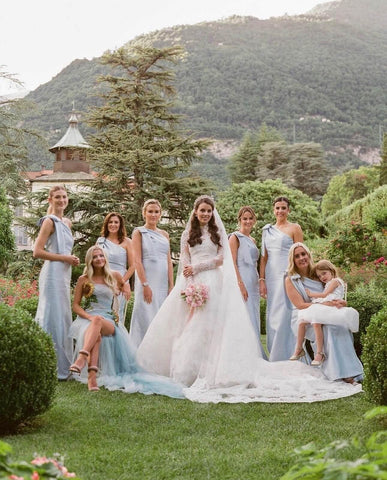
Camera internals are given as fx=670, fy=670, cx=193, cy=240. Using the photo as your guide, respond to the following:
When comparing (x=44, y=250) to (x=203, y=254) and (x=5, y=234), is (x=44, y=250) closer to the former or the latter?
(x=203, y=254)

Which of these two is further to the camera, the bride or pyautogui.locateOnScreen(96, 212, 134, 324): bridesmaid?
pyautogui.locateOnScreen(96, 212, 134, 324): bridesmaid

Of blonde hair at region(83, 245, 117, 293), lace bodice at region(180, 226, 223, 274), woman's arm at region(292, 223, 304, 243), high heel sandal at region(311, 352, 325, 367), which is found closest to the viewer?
high heel sandal at region(311, 352, 325, 367)

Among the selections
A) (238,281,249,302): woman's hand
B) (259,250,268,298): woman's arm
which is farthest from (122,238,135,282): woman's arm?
(259,250,268,298): woman's arm

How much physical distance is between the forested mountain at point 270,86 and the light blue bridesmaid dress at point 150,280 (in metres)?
73.9

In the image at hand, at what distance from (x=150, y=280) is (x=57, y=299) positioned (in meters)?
1.58

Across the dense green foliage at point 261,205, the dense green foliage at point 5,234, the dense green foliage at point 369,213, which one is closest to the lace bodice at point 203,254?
the dense green foliage at point 369,213

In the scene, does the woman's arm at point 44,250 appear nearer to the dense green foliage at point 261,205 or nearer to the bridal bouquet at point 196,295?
the bridal bouquet at point 196,295

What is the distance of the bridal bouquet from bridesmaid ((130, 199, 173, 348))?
50.7 inches

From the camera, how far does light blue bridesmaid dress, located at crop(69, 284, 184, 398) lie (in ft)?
23.9

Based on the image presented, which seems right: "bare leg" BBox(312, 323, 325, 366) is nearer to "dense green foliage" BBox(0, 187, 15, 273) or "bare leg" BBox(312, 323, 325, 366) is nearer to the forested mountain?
"dense green foliage" BBox(0, 187, 15, 273)

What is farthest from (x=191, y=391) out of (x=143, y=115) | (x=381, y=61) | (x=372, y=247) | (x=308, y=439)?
(x=381, y=61)

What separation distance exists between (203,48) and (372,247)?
116m

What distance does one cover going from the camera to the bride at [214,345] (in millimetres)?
7121

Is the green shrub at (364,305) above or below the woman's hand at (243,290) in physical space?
below
